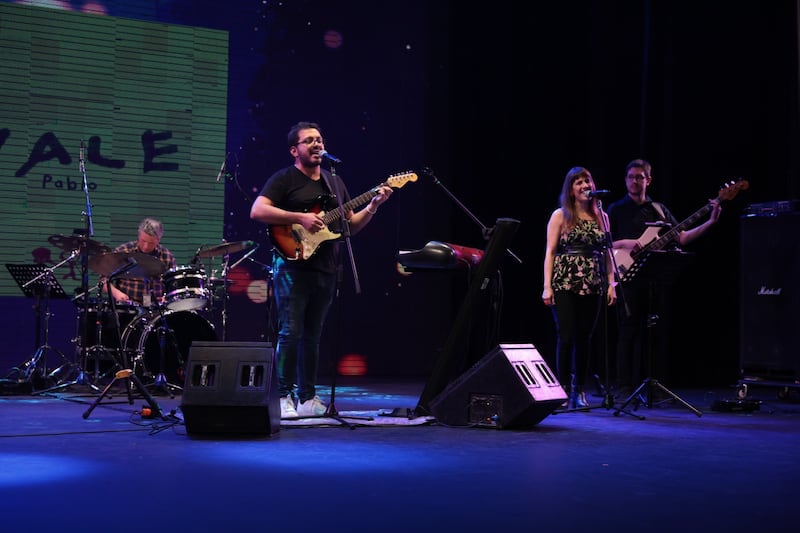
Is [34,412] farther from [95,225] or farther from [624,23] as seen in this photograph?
[624,23]

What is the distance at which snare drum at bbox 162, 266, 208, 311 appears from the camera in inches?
290

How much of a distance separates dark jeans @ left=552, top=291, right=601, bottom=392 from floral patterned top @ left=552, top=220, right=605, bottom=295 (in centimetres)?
8

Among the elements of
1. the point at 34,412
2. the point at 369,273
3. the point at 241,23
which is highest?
the point at 241,23

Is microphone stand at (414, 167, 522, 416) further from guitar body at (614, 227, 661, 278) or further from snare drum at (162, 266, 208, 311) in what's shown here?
snare drum at (162, 266, 208, 311)

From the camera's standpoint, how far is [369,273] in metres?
9.90

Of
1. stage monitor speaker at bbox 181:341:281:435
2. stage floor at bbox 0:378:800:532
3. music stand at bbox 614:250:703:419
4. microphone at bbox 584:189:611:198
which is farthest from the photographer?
music stand at bbox 614:250:703:419

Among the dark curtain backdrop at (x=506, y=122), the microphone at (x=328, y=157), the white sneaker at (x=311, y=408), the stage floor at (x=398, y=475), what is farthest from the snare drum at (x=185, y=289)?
the microphone at (x=328, y=157)

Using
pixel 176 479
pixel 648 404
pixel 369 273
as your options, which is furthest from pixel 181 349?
pixel 176 479

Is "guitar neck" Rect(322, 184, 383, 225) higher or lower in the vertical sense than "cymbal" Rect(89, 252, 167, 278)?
higher

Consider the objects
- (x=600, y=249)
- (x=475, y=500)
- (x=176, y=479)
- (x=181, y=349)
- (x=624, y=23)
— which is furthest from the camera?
(x=624, y=23)

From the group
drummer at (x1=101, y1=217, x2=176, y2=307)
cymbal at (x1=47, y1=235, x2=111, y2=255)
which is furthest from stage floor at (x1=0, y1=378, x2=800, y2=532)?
drummer at (x1=101, y1=217, x2=176, y2=307)

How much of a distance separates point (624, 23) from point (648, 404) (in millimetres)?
4800

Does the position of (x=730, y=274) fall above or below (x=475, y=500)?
above

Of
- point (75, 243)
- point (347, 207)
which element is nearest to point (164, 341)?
point (75, 243)
